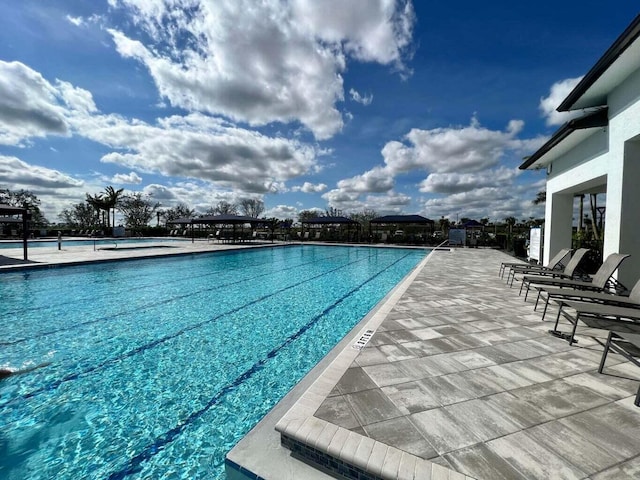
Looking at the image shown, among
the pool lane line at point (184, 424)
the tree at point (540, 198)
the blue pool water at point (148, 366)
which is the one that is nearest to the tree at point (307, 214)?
the tree at point (540, 198)

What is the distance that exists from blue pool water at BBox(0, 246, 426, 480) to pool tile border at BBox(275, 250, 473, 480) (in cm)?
67

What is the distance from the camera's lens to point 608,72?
438 centimetres

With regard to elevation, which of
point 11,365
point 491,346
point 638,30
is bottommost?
point 11,365

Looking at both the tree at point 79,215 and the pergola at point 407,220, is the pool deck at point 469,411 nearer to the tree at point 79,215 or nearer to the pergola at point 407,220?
the pergola at point 407,220

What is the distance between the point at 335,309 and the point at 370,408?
159 inches

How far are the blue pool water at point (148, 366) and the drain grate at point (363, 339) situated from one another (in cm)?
79

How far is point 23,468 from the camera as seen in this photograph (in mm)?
1903

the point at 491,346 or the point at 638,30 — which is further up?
the point at 638,30


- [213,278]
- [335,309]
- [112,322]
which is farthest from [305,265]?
[112,322]

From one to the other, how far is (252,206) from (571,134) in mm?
44179

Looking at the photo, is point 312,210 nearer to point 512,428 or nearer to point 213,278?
point 213,278

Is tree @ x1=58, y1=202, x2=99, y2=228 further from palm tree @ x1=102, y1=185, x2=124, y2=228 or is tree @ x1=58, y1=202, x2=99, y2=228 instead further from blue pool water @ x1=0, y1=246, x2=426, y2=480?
blue pool water @ x1=0, y1=246, x2=426, y2=480

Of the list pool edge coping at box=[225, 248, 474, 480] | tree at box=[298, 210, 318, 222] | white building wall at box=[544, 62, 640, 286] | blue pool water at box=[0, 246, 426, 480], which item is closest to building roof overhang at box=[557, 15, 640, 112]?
white building wall at box=[544, 62, 640, 286]

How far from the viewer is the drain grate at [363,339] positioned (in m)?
2.98
